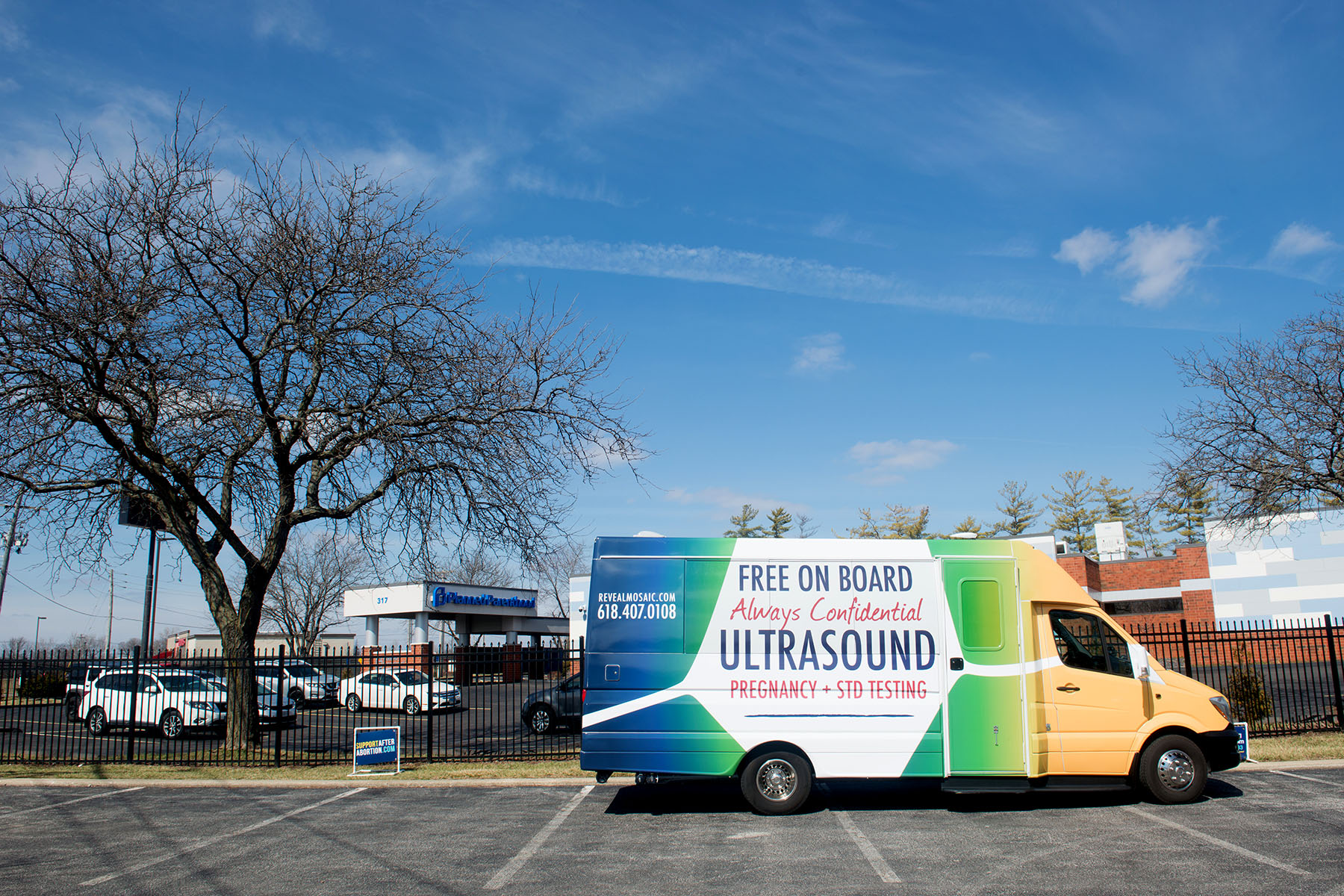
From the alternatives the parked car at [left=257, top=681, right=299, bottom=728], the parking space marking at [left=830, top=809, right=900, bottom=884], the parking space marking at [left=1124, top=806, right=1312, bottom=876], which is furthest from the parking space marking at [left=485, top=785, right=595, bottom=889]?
the parked car at [left=257, top=681, right=299, bottom=728]

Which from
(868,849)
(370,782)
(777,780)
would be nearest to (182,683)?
(370,782)

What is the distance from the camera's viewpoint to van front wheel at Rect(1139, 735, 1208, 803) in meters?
9.10

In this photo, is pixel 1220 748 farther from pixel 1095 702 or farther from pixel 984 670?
pixel 984 670

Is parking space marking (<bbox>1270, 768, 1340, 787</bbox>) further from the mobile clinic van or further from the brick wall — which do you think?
the brick wall

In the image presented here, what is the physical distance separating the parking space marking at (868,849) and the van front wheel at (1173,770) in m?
3.20

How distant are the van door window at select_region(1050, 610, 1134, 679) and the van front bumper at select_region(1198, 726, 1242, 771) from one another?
101cm

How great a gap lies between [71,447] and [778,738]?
12539 millimetres

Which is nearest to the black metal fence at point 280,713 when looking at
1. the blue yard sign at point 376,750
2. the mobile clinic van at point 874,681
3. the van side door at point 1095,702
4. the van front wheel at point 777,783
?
the blue yard sign at point 376,750

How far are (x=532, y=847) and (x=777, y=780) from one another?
267cm

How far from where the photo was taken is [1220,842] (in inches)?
297

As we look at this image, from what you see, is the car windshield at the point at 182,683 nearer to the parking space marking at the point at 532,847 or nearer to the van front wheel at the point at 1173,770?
the parking space marking at the point at 532,847

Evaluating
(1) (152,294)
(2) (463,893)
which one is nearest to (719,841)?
(2) (463,893)

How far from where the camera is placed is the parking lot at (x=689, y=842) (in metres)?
6.69

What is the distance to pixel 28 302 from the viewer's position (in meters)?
12.8
